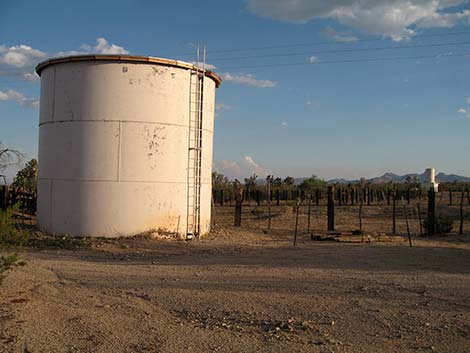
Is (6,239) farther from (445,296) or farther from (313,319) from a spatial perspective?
(445,296)

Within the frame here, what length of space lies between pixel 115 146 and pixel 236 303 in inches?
362

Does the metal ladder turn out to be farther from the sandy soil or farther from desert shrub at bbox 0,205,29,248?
desert shrub at bbox 0,205,29,248

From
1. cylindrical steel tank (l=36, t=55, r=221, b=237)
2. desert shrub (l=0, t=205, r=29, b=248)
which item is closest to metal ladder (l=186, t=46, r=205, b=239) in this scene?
cylindrical steel tank (l=36, t=55, r=221, b=237)

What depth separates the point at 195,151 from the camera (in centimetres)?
1658

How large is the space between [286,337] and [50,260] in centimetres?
787

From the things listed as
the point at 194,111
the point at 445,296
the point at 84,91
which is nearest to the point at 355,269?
the point at 445,296

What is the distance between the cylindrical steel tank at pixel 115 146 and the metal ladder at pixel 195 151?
30cm

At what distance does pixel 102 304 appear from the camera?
7188 mm

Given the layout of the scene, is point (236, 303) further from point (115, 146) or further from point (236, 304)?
point (115, 146)

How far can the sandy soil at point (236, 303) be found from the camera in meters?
5.52

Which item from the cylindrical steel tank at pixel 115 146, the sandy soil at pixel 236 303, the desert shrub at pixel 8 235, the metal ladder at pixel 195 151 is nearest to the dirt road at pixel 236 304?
the sandy soil at pixel 236 303

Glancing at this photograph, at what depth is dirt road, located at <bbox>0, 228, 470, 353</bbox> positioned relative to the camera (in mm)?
5520

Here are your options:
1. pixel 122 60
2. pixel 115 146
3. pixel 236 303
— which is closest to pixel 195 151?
pixel 115 146

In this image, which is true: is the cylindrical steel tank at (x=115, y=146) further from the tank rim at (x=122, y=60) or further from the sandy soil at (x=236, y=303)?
the sandy soil at (x=236, y=303)
